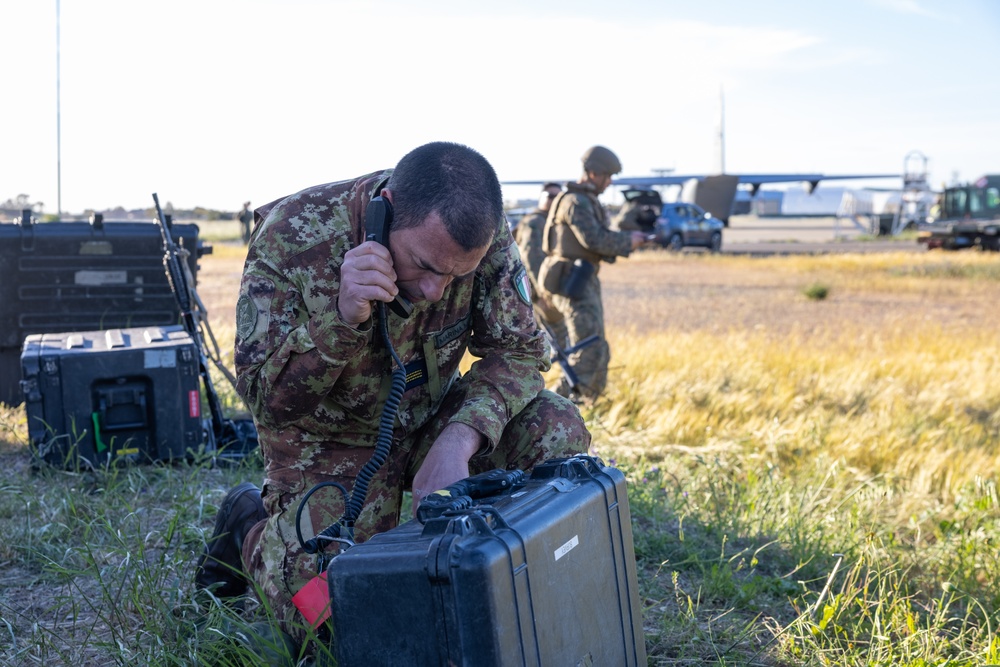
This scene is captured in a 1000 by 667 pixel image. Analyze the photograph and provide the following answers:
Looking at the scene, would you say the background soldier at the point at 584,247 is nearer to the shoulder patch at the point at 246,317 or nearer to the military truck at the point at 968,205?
the shoulder patch at the point at 246,317

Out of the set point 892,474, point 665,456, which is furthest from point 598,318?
point 892,474

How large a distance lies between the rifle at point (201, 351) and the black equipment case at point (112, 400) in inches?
4.2

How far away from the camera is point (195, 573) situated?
9.88ft

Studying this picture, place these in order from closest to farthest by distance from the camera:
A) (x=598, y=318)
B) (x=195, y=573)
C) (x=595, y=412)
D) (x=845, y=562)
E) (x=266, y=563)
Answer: (x=266, y=563) → (x=195, y=573) → (x=845, y=562) → (x=595, y=412) → (x=598, y=318)

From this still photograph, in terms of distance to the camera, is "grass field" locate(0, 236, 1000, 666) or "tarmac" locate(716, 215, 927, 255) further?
"tarmac" locate(716, 215, 927, 255)

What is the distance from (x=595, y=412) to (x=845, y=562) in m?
2.61

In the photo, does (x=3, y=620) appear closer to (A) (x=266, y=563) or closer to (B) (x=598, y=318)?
(A) (x=266, y=563)

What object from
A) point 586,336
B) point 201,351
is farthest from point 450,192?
point 586,336

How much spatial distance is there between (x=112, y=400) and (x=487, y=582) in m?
3.06

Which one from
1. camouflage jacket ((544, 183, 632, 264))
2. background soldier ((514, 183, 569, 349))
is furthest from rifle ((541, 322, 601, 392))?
background soldier ((514, 183, 569, 349))

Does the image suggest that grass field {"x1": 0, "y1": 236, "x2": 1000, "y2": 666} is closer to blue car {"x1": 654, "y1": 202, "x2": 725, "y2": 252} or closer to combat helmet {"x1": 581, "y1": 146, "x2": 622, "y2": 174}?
combat helmet {"x1": 581, "y1": 146, "x2": 622, "y2": 174}

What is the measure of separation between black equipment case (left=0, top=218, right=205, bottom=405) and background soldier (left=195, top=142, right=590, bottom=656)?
3.04 meters

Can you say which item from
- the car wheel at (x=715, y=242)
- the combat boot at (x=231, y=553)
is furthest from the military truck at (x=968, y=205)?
the combat boot at (x=231, y=553)

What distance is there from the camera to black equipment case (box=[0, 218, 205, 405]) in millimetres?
5594
